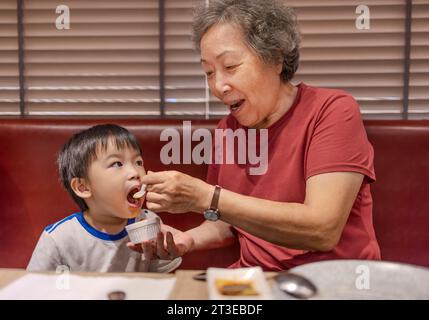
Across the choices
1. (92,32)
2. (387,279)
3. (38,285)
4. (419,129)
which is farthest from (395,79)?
(38,285)

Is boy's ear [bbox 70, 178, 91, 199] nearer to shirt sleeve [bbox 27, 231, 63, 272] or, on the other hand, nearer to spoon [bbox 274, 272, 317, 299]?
shirt sleeve [bbox 27, 231, 63, 272]

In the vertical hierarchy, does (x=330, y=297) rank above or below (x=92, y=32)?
below

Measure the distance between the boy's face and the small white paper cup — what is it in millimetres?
265

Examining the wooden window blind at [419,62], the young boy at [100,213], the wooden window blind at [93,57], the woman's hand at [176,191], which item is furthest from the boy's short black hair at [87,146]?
the wooden window blind at [419,62]

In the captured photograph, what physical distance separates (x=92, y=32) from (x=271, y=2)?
1.24m

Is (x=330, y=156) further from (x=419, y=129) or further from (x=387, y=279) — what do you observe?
(x=419, y=129)

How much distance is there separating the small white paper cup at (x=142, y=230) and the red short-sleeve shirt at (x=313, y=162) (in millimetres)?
383

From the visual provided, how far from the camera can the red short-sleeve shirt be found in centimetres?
127

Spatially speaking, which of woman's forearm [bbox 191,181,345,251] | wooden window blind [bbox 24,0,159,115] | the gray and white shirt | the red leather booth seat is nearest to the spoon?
woman's forearm [bbox 191,181,345,251]

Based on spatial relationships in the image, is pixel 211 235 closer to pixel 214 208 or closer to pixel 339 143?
pixel 214 208

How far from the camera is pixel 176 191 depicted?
1.17m

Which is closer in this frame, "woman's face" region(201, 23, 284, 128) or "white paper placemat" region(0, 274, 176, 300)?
"white paper placemat" region(0, 274, 176, 300)

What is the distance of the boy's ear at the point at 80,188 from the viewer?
151 centimetres

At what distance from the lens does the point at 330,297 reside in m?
0.76
